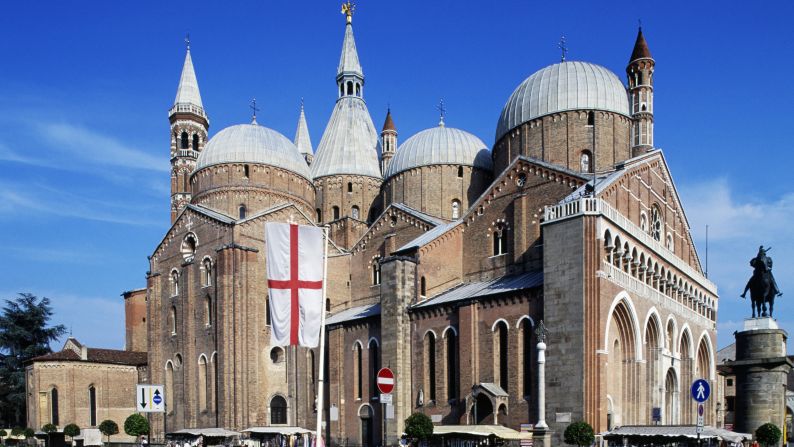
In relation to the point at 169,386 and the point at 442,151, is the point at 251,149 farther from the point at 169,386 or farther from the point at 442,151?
the point at 169,386

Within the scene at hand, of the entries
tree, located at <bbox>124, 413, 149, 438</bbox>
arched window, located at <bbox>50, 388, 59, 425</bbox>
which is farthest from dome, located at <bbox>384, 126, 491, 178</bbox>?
arched window, located at <bbox>50, 388, 59, 425</bbox>

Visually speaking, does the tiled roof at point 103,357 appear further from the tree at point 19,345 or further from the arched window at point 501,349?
the arched window at point 501,349

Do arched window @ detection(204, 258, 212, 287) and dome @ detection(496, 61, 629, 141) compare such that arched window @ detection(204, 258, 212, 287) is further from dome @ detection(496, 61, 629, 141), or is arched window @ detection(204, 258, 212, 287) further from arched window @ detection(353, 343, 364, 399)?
dome @ detection(496, 61, 629, 141)

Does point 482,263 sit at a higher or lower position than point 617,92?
lower

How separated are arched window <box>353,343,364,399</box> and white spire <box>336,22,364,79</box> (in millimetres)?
31301

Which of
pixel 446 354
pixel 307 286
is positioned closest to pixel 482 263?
pixel 446 354

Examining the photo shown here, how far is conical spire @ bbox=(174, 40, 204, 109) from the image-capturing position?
64688 millimetres

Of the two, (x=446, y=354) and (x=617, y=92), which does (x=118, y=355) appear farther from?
(x=617, y=92)

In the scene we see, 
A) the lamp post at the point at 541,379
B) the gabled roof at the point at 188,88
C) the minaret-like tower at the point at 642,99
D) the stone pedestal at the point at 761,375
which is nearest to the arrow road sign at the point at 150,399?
A: the lamp post at the point at 541,379

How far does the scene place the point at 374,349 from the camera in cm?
4247

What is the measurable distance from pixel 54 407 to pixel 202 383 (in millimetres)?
12972

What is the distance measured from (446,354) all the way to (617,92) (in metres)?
17.9

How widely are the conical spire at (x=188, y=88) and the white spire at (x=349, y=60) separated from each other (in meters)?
11.9

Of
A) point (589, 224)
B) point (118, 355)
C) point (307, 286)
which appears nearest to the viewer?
point (307, 286)
